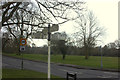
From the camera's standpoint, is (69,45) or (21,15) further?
(69,45)

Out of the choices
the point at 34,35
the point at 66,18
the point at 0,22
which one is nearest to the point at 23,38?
the point at 0,22

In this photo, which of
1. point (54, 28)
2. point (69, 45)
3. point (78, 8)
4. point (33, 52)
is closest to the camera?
point (54, 28)

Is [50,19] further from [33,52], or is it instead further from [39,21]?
[33,52]

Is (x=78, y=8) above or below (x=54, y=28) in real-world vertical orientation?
above

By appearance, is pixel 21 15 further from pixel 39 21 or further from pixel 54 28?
pixel 54 28

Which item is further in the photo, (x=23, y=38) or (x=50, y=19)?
(x=23, y=38)

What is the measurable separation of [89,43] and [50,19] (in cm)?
3189

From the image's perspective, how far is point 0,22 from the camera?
34.0ft

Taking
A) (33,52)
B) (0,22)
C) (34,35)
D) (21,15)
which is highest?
(21,15)

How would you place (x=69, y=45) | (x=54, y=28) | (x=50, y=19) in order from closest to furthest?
(x=54, y=28)
(x=50, y=19)
(x=69, y=45)

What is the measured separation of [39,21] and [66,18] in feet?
7.15

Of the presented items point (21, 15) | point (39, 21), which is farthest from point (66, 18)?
point (21, 15)

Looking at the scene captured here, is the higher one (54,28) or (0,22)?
(0,22)

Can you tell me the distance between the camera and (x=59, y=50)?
40.8 m
